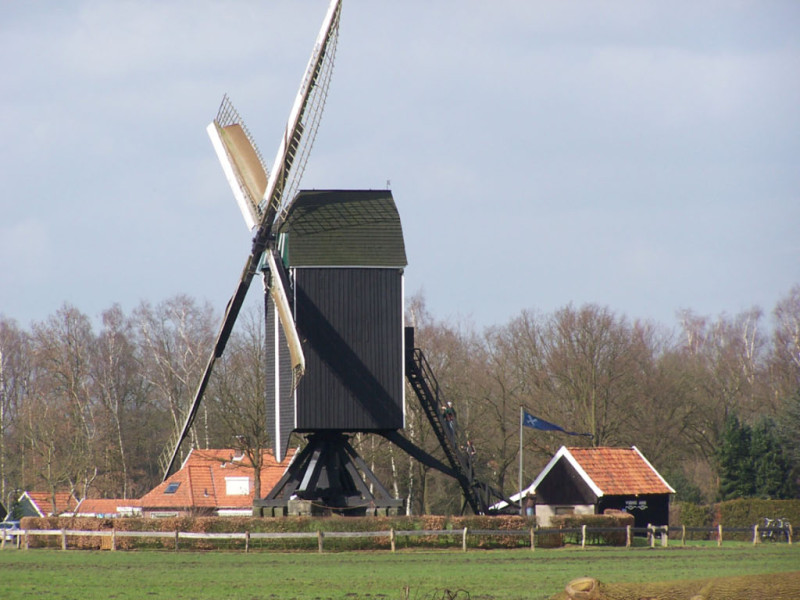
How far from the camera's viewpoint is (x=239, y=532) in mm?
26625

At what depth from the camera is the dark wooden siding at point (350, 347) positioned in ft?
90.0

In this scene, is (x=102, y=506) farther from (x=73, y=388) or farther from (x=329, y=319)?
(x=329, y=319)

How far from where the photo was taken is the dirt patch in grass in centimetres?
941

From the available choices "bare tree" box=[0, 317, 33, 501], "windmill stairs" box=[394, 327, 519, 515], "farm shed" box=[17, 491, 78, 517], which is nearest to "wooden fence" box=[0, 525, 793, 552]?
"windmill stairs" box=[394, 327, 519, 515]

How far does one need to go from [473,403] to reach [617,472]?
43.8ft

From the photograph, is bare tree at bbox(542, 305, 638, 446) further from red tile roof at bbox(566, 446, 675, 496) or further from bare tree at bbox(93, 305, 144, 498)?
bare tree at bbox(93, 305, 144, 498)

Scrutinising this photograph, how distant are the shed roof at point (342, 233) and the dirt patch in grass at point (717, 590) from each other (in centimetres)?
1882

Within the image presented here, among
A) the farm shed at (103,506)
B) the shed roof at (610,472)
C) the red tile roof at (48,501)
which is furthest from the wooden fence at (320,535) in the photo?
the red tile roof at (48,501)

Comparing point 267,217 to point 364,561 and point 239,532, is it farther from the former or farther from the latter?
point 364,561

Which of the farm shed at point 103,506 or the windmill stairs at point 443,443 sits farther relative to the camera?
the farm shed at point 103,506

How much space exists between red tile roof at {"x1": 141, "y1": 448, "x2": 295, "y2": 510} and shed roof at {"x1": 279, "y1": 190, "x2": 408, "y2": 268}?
16.2 m

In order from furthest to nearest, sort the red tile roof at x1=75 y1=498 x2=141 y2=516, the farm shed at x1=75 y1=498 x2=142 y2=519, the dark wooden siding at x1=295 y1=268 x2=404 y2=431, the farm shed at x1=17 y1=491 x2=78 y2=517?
the farm shed at x1=17 y1=491 x2=78 y2=517
the red tile roof at x1=75 y1=498 x2=141 y2=516
the farm shed at x1=75 y1=498 x2=142 y2=519
the dark wooden siding at x1=295 y1=268 x2=404 y2=431

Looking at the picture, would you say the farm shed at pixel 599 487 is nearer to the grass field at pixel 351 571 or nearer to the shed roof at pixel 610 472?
the shed roof at pixel 610 472

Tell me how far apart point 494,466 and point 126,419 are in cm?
2418
